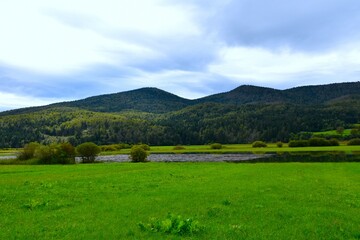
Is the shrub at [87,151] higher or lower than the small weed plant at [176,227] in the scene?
higher

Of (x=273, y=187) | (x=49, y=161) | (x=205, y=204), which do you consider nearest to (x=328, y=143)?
(x=49, y=161)

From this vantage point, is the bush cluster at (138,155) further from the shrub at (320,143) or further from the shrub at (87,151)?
the shrub at (320,143)

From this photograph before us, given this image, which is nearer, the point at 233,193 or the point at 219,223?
the point at 219,223

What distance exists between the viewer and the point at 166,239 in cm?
1305

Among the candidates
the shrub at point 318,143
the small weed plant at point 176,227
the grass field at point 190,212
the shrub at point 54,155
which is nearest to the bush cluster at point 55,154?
the shrub at point 54,155

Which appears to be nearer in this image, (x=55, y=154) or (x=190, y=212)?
(x=190, y=212)

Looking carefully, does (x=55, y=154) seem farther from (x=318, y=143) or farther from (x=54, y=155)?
Result: (x=318, y=143)

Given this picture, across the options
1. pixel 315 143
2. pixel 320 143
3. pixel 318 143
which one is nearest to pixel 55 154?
pixel 315 143

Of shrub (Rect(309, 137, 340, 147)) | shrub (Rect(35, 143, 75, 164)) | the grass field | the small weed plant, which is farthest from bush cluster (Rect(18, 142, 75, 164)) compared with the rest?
shrub (Rect(309, 137, 340, 147))

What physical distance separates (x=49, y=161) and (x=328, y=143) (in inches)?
4833

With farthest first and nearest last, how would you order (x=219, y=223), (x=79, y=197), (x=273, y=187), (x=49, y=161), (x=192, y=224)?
1. (x=49, y=161)
2. (x=273, y=187)
3. (x=79, y=197)
4. (x=219, y=223)
5. (x=192, y=224)

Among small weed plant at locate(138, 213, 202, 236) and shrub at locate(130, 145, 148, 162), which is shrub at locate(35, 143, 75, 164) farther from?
small weed plant at locate(138, 213, 202, 236)

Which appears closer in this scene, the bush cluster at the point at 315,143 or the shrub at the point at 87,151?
the shrub at the point at 87,151

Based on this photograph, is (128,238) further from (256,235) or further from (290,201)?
(290,201)
